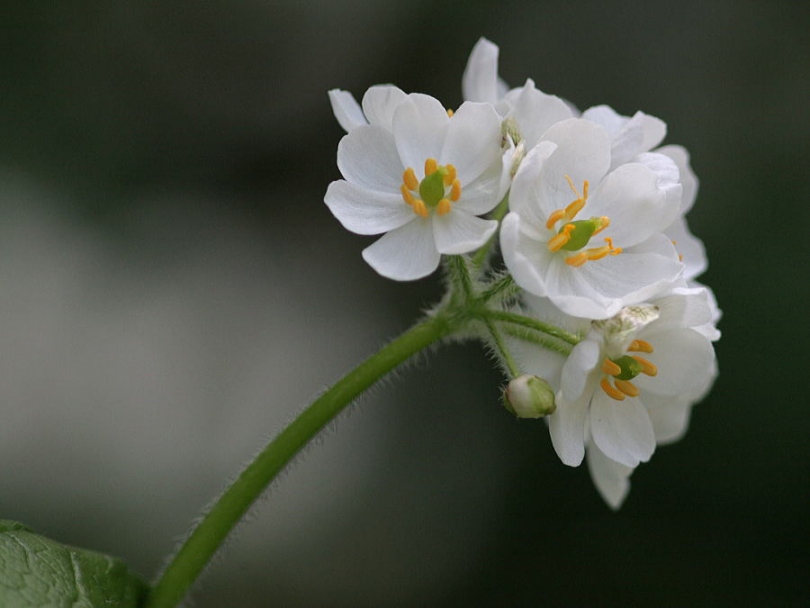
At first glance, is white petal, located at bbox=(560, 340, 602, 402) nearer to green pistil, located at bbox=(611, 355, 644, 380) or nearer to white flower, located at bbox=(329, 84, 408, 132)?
green pistil, located at bbox=(611, 355, 644, 380)

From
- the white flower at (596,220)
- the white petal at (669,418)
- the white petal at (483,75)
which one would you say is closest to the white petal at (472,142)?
the white flower at (596,220)

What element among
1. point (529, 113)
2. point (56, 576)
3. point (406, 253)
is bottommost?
point (56, 576)

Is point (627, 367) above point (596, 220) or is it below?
below

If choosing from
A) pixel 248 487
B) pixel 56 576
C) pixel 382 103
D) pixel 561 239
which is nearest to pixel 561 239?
pixel 561 239

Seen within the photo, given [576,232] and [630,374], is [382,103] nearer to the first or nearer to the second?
[576,232]

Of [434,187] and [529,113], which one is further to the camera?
[529,113]

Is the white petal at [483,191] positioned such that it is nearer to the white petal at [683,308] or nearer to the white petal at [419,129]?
the white petal at [419,129]

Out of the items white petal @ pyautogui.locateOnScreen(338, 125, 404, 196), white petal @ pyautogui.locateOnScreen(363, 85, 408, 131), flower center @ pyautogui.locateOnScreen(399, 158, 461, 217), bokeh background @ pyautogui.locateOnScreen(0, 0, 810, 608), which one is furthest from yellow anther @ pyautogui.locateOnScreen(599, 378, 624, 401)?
bokeh background @ pyautogui.locateOnScreen(0, 0, 810, 608)
